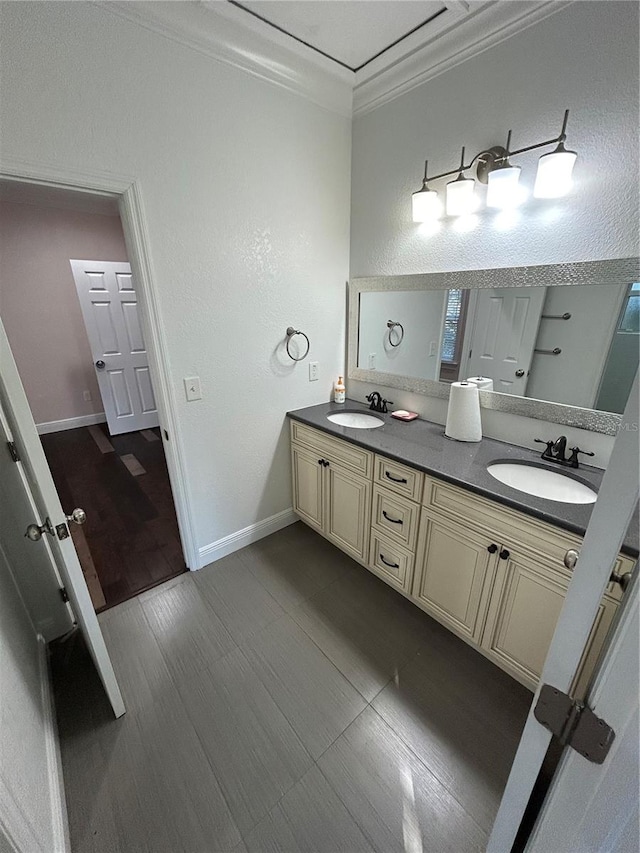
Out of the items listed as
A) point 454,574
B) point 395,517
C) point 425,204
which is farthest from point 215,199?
point 454,574

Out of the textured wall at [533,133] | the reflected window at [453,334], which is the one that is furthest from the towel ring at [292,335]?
the reflected window at [453,334]

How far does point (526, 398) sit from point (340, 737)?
5.27 feet

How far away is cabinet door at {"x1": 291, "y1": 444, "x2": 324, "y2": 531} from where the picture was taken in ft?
7.20

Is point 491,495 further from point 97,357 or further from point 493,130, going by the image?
point 97,357

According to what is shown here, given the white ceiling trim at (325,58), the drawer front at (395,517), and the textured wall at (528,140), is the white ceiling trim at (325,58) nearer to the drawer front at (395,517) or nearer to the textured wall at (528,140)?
the textured wall at (528,140)

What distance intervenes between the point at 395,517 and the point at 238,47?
2251 millimetres

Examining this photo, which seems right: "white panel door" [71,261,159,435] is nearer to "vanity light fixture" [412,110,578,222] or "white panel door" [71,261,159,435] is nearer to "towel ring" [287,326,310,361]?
"towel ring" [287,326,310,361]

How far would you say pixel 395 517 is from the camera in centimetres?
175

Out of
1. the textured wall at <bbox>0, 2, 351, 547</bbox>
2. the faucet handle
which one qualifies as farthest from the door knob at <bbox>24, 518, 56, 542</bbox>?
the faucet handle

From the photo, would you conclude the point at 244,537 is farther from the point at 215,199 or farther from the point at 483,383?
the point at 215,199

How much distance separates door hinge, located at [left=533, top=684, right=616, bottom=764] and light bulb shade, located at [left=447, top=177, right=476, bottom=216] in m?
1.79

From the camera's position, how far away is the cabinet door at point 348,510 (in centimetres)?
190

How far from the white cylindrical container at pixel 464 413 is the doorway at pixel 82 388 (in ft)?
6.12

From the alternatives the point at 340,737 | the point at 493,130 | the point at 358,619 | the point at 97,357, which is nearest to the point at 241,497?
the point at 358,619
